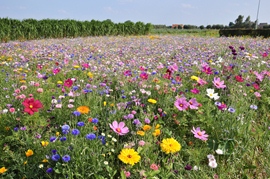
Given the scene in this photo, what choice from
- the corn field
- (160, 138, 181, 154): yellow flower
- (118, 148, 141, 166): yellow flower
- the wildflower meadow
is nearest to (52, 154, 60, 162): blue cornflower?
the wildflower meadow

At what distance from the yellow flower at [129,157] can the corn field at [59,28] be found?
18395 mm

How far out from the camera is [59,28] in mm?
22484

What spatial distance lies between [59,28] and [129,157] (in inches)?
878

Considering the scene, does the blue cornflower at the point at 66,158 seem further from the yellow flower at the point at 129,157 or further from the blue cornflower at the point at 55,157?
the yellow flower at the point at 129,157

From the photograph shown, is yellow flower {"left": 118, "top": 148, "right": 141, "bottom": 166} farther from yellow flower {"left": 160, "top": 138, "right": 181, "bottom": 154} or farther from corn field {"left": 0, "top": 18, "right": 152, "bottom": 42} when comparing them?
corn field {"left": 0, "top": 18, "right": 152, "bottom": 42}

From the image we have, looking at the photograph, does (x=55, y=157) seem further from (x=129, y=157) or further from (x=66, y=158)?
(x=129, y=157)

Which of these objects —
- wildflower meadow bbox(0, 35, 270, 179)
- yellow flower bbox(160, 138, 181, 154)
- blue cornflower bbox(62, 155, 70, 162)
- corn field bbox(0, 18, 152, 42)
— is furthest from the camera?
corn field bbox(0, 18, 152, 42)

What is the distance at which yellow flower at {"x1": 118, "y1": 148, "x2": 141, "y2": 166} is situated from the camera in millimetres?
1863

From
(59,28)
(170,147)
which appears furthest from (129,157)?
(59,28)

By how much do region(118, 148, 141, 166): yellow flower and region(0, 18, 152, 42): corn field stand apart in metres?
18.4

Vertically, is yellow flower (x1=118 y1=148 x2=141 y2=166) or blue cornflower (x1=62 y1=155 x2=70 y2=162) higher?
blue cornflower (x1=62 y1=155 x2=70 y2=162)

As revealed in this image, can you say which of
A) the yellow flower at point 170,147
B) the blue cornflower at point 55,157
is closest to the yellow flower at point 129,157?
the yellow flower at point 170,147

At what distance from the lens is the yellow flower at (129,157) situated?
186 cm

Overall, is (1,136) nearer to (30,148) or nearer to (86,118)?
(30,148)
